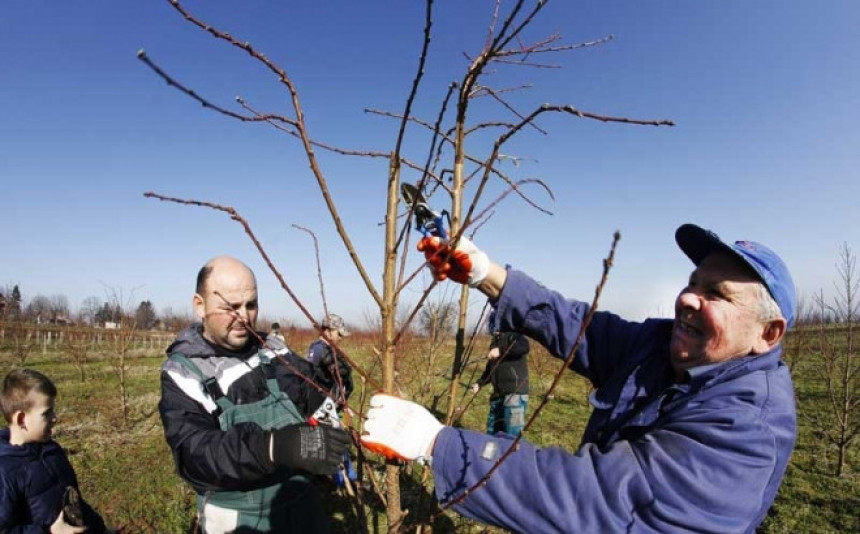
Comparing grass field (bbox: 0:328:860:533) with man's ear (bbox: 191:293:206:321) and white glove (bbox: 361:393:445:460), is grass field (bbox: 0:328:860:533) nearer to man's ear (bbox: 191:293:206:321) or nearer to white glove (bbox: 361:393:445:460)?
white glove (bbox: 361:393:445:460)

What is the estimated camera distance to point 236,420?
6.34ft

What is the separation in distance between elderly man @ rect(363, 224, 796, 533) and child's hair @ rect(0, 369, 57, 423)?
2627 millimetres

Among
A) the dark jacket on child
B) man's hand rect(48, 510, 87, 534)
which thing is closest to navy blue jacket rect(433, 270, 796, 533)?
man's hand rect(48, 510, 87, 534)

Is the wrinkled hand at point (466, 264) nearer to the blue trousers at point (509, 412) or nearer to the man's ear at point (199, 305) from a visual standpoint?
the man's ear at point (199, 305)

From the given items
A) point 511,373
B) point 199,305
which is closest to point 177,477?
point 511,373

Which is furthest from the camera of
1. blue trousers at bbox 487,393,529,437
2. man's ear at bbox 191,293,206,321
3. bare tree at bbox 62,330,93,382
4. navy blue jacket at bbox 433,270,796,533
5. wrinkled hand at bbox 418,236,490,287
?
bare tree at bbox 62,330,93,382

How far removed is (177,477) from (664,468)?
6.71 m

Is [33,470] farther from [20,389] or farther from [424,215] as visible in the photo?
[424,215]

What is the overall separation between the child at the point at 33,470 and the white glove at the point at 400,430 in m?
2.36

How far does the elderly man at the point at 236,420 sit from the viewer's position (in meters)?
1.55

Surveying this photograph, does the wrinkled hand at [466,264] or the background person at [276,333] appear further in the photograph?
the background person at [276,333]

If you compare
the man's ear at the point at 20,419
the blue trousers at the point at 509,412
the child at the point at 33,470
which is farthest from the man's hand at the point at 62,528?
the blue trousers at the point at 509,412

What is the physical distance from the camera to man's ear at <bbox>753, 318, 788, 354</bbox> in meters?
1.45

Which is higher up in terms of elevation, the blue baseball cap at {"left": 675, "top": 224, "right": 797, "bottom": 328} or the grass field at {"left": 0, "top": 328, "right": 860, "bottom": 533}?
the blue baseball cap at {"left": 675, "top": 224, "right": 797, "bottom": 328}
